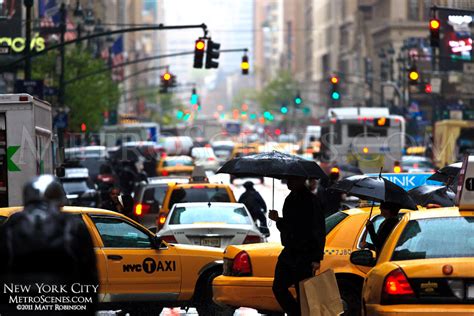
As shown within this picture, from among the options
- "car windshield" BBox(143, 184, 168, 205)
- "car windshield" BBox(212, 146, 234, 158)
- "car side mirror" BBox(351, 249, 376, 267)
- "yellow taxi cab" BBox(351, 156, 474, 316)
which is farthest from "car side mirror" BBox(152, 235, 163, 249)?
"car windshield" BBox(212, 146, 234, 158)

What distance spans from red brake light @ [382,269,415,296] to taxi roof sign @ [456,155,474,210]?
96 cm

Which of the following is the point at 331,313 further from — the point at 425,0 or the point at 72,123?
the point at 425,0

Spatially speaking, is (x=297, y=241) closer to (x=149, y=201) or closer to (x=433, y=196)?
(x=433, y=196)

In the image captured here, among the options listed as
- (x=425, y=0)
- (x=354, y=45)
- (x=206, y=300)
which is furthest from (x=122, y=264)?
(x=354, y=45)

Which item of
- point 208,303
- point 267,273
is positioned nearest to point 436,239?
point 267,273

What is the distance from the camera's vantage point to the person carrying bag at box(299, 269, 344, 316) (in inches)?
432

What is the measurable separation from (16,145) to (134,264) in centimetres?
661

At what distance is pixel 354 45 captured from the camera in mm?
124562

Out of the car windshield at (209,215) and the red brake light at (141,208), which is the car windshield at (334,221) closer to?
the car windshield at (209,215)

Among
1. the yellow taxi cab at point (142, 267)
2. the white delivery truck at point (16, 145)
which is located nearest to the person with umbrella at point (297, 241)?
the yellow taxi cab at point (142, 267)

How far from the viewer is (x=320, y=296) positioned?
11.1 m

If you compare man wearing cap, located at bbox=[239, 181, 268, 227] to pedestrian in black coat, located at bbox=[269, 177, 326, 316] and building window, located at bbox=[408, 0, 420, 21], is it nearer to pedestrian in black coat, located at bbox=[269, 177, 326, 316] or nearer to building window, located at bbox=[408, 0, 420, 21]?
pedestrian in black coat, located at bbox=[269, 177, 326, 316]

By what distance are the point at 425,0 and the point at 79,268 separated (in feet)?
316

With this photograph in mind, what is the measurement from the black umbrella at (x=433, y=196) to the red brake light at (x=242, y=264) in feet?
13.6
